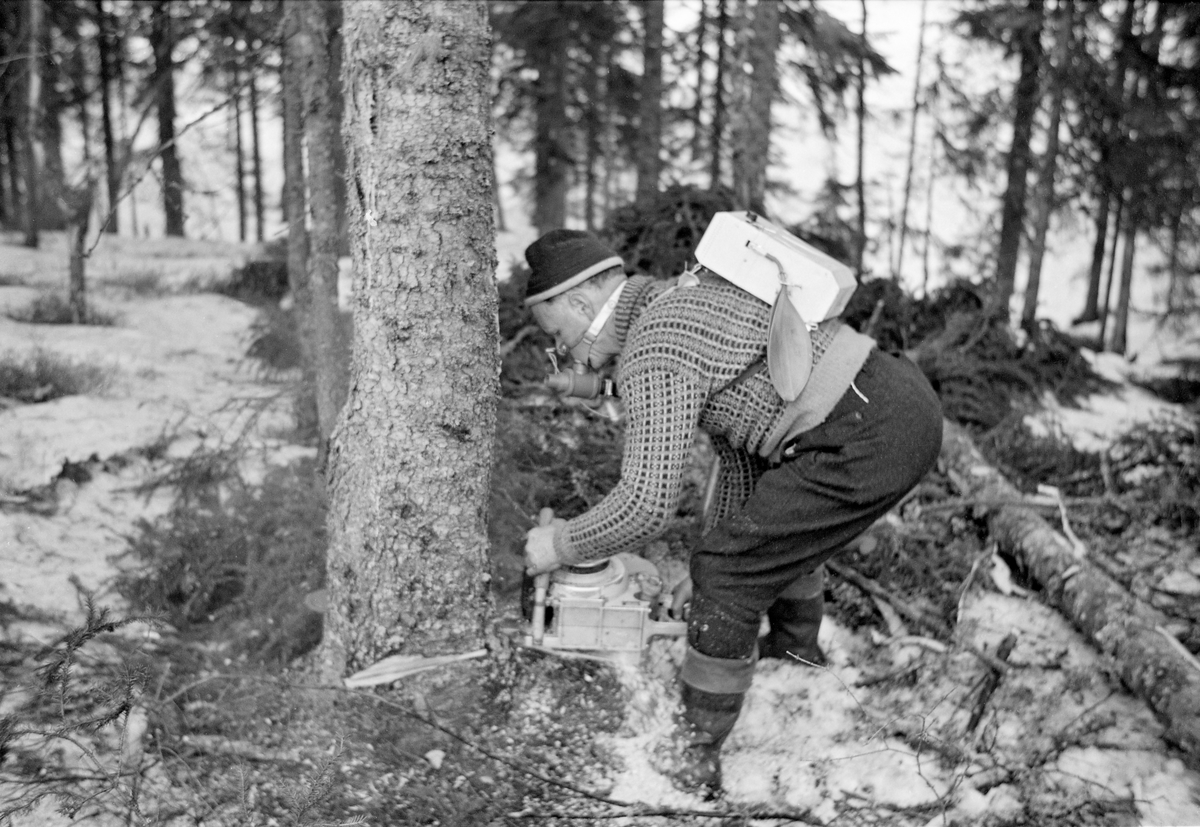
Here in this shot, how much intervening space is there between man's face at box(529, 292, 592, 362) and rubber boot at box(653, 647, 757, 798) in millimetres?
1072

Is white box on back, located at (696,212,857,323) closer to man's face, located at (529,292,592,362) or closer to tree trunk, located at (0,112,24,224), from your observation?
man's face, located at (529,292,592,362)

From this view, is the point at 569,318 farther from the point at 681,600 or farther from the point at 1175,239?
the point at 1175,239

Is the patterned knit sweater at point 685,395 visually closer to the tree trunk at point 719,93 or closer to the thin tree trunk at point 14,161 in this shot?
the tree trunk at point 719,93

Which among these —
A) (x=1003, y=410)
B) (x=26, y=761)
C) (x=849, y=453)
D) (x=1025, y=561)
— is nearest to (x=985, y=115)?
(x=1003, y=410)

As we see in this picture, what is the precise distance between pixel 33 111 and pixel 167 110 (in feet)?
27.4

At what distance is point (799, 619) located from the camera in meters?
3.24

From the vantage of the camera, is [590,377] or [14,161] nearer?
[590,377]

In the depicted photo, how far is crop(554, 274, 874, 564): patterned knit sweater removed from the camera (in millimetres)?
2516

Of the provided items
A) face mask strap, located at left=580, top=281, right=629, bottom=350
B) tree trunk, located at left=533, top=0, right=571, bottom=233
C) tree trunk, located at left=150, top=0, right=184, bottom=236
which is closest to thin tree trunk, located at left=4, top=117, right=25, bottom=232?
tree trunk, located at left=150, top=0, right=184, bottom=236

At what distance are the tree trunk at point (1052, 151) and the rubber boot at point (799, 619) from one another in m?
9.82

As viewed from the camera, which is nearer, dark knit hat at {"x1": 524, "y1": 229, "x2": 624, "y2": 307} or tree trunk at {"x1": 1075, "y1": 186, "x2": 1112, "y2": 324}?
dark knit hat at {"x1": 524, "y1": 229, "x2": 624, "y2": 307}

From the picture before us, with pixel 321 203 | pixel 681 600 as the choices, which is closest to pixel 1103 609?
pixel 681 600

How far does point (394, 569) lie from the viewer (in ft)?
8.94

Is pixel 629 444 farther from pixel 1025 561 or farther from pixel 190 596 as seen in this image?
pixel 1025 561
